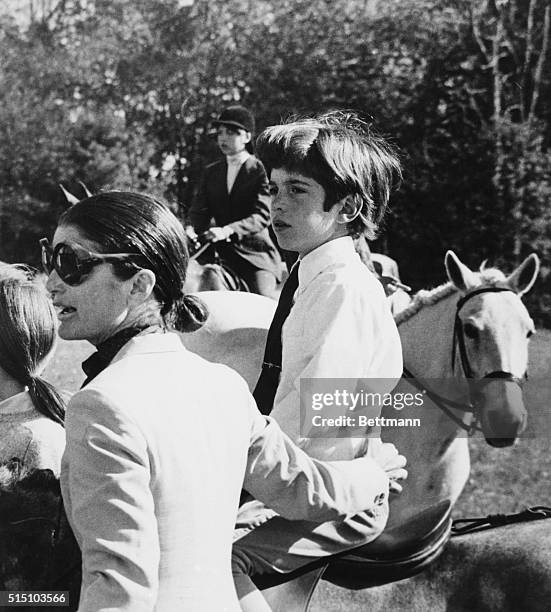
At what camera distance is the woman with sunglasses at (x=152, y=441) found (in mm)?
994

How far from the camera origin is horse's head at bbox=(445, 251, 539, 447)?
9.87 ft

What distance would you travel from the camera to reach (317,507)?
1293mm

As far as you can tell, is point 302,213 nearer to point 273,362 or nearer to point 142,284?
point 273,362

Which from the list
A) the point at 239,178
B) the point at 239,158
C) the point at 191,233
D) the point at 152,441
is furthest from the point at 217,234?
the point at 152,441

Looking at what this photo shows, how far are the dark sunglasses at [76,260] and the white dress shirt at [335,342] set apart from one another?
48 centimetres

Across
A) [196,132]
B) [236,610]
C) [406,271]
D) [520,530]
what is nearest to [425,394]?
[520,530]

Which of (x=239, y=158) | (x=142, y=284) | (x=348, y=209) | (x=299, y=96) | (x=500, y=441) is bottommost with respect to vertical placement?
(x=299, y=96)

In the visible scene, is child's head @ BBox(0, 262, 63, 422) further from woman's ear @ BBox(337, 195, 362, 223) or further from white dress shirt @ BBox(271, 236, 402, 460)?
woman's ear @ BBox(337, 195, 362, 223)

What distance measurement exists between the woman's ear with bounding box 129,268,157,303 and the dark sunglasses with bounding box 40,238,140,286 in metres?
0.02

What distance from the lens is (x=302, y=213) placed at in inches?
70.5

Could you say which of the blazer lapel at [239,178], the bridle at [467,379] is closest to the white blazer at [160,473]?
the bridle at [467,379]

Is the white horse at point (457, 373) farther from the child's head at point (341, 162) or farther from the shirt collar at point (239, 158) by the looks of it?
the shirt collar at point (239, 158)

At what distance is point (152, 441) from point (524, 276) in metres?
2.56

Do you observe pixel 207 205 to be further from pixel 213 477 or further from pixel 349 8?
pixel 349 8
